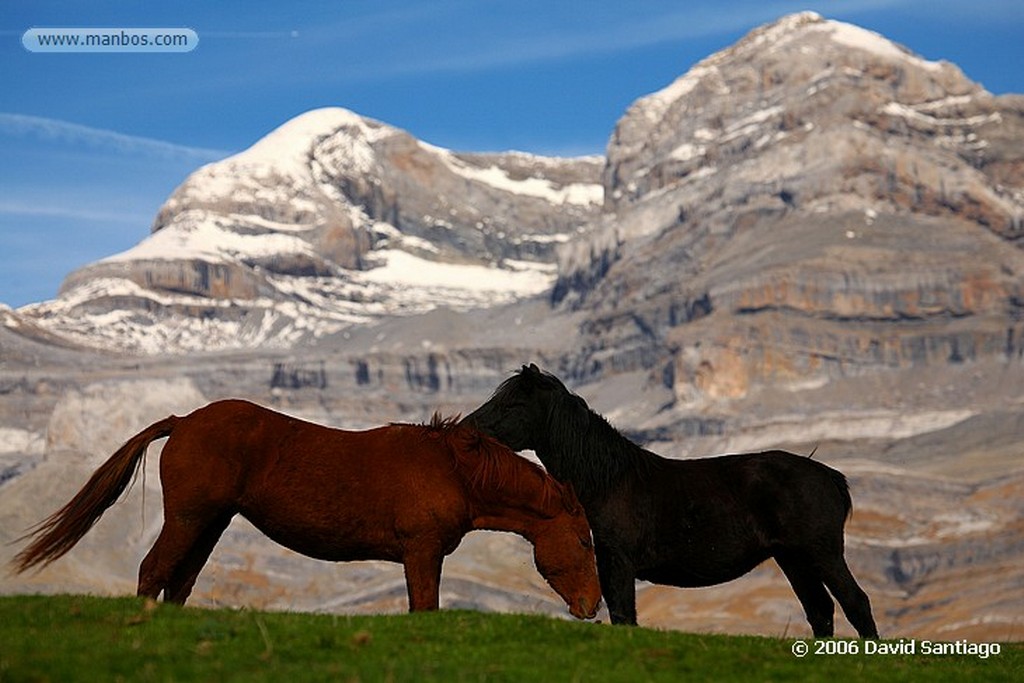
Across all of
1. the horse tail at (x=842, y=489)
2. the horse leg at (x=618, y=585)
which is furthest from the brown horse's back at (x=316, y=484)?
the horse tail at (x=842, y=489)

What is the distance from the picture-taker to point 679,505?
70.8 ft

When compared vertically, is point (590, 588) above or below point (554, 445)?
below

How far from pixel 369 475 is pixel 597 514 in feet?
12.9

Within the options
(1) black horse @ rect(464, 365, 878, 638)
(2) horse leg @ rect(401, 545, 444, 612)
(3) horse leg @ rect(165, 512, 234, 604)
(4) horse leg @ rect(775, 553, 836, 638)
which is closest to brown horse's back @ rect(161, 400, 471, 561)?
(2) horse leg @ rect(401, 545, 444, 612)

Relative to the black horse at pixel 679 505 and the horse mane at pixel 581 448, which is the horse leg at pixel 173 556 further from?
the horse mane at pixel 581 448

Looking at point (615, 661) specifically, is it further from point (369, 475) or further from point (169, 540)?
point (169, 540)

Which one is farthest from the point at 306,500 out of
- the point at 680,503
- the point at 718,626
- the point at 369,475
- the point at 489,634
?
the point at 718,626

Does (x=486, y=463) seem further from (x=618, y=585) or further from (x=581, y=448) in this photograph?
(x=618, y=585)

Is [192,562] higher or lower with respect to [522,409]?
lower

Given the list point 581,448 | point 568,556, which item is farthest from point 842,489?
point 568,556

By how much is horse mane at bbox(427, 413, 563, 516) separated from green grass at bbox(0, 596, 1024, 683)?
1.41 meters

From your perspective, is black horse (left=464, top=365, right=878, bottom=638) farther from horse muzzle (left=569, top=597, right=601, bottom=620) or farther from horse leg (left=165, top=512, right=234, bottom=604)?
horse leg (left=165, top=512, right=234, bottom=604)

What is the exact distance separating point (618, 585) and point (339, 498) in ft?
14.0

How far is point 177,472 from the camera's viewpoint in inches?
712
